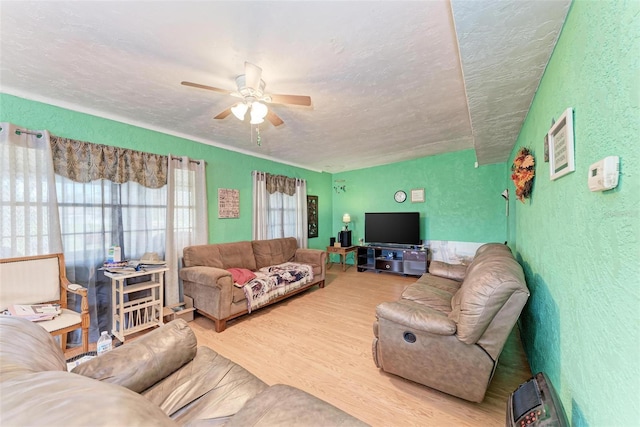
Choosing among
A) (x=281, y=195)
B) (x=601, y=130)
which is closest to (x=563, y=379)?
(x=601, y=130)

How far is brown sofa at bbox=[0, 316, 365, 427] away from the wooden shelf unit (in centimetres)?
148

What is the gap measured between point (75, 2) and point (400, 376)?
3.10 m

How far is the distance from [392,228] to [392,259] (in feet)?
2.13

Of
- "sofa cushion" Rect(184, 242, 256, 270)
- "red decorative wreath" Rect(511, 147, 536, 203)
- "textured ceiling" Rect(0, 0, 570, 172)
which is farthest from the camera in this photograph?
"sofa cushion" Rect(184, 242, 256, 270)

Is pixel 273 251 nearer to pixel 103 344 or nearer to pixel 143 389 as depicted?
pixel 103 344

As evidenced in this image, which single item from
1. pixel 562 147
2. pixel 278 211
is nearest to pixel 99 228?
pixel 278 211

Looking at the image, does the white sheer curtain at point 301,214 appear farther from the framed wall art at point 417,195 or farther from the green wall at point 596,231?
the green wall at point 596,231

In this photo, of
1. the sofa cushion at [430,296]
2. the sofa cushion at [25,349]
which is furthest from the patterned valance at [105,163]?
the sofa cushion at [430,296]

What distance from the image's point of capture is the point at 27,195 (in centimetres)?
213

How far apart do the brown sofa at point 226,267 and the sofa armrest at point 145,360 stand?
1.28 metres

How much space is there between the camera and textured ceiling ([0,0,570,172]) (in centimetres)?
127

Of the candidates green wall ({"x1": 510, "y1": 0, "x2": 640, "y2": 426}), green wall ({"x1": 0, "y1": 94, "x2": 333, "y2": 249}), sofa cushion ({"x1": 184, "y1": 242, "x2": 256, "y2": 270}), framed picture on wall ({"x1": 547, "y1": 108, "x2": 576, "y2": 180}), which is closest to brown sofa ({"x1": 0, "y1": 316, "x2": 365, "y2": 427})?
green wall ({"x1": 510, "y1": 0, "x2": 640, "y2": 426})

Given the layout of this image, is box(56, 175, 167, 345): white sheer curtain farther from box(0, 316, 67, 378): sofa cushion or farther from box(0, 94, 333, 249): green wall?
box(0, 316, 67, 378): sofa cushion

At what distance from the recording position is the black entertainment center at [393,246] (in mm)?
4715
